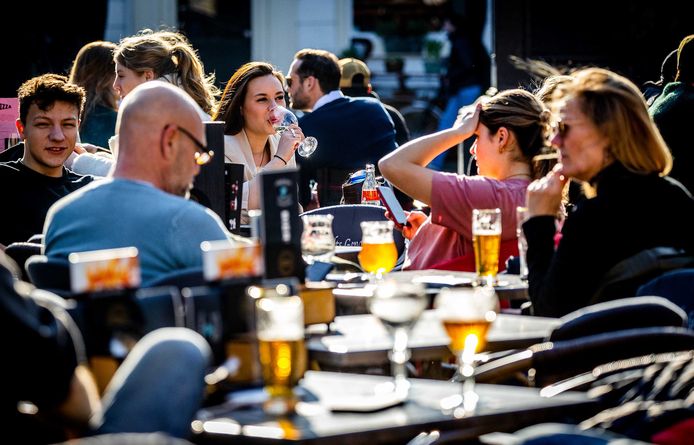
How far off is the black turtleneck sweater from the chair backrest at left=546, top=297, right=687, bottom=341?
43 centimetres

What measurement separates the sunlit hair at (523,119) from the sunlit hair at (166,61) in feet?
6.56

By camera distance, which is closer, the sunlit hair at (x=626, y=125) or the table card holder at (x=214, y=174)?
the sunlit hair at (x=626, y=125)

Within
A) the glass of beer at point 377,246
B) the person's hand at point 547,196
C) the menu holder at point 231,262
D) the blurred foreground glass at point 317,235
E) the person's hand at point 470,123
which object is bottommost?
the glass of beer at point 377,246

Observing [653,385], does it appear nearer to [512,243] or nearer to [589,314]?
[589,314]

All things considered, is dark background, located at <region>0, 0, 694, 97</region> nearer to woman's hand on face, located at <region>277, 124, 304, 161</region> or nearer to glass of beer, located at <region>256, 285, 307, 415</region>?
woman's hand on face, located at <region>277, 124, 304, 161</region>

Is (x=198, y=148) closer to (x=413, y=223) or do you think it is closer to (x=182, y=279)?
(x=182, y=279)

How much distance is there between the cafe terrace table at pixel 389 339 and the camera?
278 cm

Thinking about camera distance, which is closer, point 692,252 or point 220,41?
point 692,252

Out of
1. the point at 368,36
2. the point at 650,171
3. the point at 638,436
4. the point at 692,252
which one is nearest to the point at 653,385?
the point at 638,436

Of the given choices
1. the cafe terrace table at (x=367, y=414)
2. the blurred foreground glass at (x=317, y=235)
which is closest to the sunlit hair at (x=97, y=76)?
the blurred foreground glass at (x=317, y=235)

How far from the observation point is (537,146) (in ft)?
15.1

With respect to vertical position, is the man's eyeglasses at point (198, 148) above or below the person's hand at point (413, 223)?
above

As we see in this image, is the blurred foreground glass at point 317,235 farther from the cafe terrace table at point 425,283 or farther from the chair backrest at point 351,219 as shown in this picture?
the chair backrest at point 351,219

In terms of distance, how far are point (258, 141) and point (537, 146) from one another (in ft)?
6.73
